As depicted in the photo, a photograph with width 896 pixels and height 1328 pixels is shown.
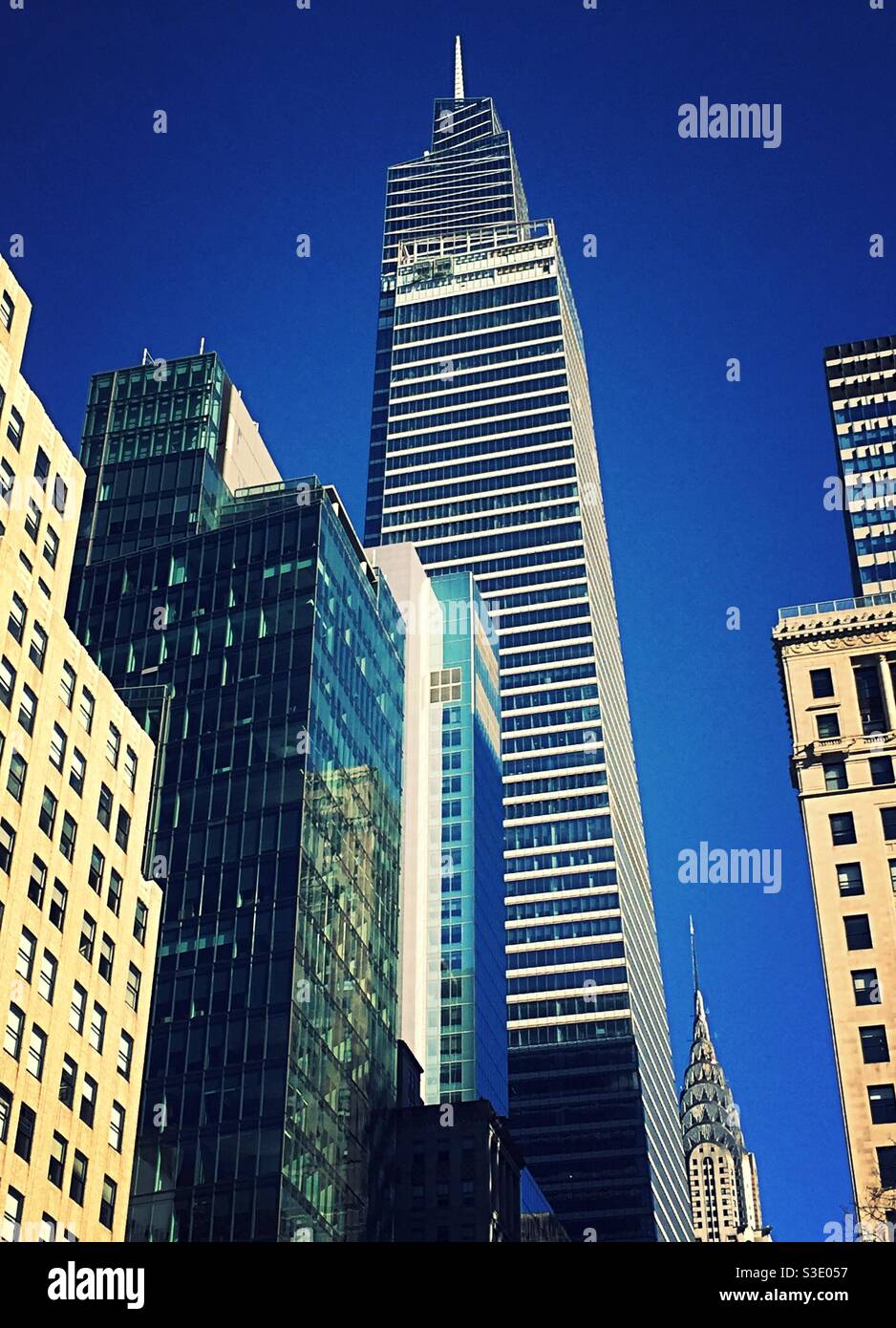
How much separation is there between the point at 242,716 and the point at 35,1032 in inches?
1727

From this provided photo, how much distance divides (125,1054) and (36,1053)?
8.71 metres

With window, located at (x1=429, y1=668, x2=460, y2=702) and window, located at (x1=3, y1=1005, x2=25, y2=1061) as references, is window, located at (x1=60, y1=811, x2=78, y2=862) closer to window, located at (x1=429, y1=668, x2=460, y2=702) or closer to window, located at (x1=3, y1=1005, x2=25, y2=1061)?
window, located at (x1=3, y1=1005, x2=25, y2=1061)

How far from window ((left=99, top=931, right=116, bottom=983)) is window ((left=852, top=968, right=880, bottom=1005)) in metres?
39.1

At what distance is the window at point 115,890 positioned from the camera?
71.3m

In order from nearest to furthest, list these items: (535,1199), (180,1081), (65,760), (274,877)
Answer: (65,760)
(180,1081)
(274,877)
(535,1199)

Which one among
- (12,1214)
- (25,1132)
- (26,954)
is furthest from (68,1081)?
(12,1214)

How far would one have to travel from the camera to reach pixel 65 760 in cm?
6888

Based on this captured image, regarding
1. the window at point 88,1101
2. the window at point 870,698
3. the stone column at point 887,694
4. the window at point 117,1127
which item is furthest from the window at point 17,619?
Result: the stone column at point 887,694

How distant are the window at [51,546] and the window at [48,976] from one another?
58.6 feet

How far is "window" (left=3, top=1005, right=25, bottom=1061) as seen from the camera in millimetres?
59750

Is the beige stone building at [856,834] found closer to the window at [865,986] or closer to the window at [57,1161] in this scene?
the window at [865,986]

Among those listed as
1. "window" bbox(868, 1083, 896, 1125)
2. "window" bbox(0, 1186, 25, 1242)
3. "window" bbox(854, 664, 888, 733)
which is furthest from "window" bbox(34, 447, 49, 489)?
"window" bbox(854, 664, 888, 733)
